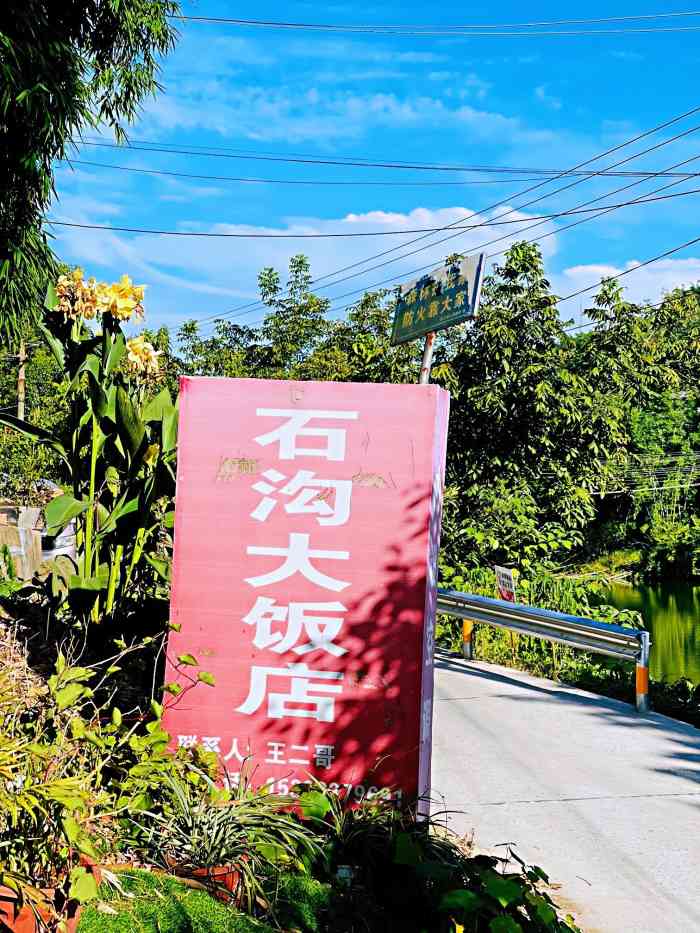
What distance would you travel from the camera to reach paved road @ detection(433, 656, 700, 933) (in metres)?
4.52

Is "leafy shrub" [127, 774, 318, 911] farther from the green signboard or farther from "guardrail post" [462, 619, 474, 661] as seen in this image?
"guardrail post" [462, 619, 474, 661]

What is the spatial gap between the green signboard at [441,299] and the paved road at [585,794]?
3661 millimetres

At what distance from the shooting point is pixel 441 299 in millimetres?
9328

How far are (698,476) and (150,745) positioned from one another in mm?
39299

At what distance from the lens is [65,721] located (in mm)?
4203

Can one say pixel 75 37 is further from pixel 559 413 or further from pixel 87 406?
pixel 559 413

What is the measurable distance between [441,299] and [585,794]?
502 cm

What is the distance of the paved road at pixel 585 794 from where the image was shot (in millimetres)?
4520

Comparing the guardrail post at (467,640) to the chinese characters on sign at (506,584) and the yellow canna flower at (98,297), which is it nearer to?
the chinese characters on sign at (506,584)

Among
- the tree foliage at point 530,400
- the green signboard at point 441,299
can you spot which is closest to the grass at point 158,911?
the green signboard at point 441,299

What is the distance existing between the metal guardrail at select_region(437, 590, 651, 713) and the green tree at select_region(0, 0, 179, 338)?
5.85 m

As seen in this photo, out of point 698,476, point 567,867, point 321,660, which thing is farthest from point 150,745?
point 698,476

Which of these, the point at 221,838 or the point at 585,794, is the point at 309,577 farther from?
the point at 585,794

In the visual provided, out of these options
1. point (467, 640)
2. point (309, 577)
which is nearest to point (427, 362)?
point (467, 640)
